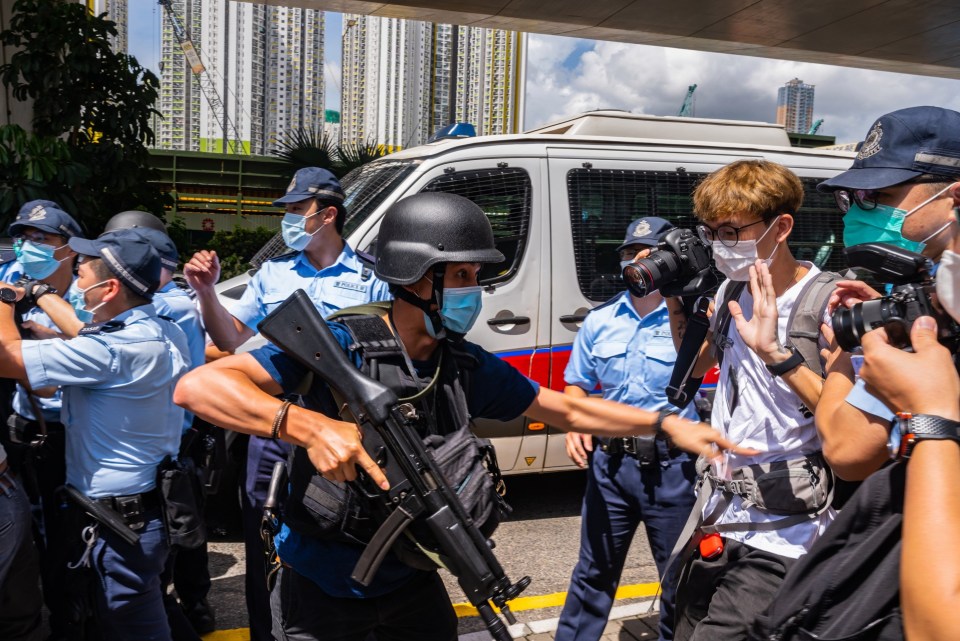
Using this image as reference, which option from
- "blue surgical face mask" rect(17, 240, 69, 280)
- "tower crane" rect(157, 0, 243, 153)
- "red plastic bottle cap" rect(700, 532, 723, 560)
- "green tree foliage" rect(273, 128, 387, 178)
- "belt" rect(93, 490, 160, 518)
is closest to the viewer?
"red plastic bottle cap" rect(700, 532, 723, 560)

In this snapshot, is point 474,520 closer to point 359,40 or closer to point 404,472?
point 404,472

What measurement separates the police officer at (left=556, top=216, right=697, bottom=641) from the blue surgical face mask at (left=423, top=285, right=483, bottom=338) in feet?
4.38

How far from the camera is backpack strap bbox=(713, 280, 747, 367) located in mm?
2766

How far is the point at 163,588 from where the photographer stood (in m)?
3.53

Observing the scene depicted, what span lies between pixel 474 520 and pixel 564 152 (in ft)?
12.5

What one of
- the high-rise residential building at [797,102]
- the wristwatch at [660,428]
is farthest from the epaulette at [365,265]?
the high-rise residential building at [797,102]

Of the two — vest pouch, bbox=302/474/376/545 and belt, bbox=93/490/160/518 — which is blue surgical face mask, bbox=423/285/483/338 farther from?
belt, bbox=93/490/160/518

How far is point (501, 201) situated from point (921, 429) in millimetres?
4128

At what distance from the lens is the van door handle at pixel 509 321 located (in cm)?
531

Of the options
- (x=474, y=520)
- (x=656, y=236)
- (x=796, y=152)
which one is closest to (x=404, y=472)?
(x=474, y=520)

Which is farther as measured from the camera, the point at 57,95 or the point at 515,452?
the point at 57,95

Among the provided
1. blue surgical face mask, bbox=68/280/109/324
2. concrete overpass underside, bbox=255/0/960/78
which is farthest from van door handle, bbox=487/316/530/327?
concrete overpass underside, bbox=255/0/960/78

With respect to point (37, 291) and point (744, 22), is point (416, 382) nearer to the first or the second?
point (37, 291)

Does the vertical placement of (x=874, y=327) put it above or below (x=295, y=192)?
below
